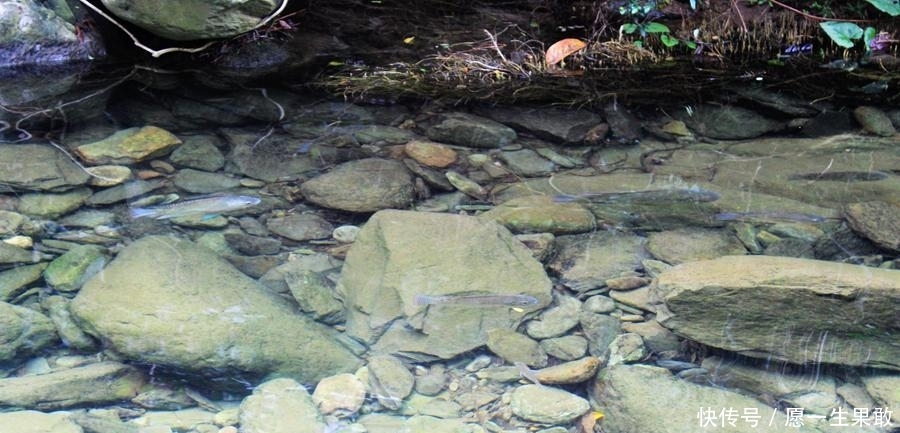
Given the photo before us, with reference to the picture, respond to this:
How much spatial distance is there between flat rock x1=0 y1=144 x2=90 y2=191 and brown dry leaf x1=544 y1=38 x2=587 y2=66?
3.31 m

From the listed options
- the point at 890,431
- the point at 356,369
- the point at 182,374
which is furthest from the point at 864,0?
the point at 182,374

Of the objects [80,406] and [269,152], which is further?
[269,152]

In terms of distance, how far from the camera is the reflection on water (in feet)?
9.00

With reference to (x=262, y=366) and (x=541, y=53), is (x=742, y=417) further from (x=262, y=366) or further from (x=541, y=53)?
(x=541, y=53)

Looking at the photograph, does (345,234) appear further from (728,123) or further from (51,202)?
(728,123)

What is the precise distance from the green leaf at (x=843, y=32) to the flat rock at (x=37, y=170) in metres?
5.13

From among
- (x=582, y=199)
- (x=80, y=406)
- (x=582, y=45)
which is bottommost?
(x=80, y=406)

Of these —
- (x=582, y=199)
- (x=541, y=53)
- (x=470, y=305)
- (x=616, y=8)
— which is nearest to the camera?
(x=470, y=305)

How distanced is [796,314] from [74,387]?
2.64m

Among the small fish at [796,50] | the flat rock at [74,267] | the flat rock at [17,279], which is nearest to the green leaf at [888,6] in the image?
the small fish at [796,50]

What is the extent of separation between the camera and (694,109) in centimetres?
499

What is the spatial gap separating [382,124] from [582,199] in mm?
1480

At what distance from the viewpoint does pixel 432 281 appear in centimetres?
323

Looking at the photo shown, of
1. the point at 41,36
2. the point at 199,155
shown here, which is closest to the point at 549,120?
the point at 199,155
